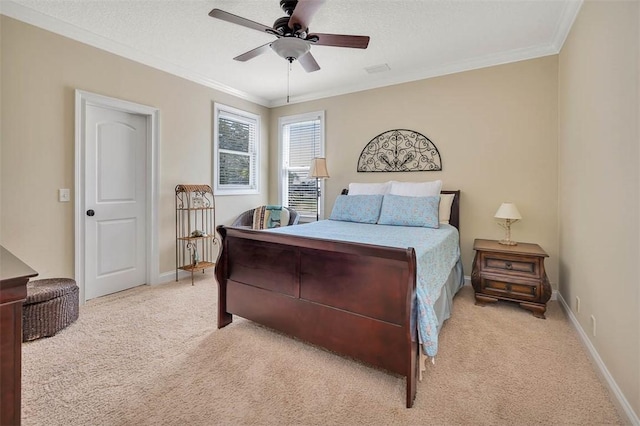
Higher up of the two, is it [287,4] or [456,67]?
[456,67]

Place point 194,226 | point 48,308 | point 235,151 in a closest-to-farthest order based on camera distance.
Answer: point 48,308, point 194,226, point 235,151

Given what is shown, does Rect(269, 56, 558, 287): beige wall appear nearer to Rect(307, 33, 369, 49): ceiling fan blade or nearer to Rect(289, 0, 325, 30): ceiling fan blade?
Rect(307, 33, 369, 49): ceiling fan blade

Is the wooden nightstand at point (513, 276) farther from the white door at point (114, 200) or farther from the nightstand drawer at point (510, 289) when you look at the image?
the white door at point (114, 200)

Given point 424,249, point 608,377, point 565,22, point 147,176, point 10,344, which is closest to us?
point 10,344

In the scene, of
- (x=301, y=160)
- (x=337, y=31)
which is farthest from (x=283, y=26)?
(x=301, y=160)

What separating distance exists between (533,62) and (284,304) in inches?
144

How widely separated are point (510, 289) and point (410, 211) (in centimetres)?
123

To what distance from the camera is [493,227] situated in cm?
361

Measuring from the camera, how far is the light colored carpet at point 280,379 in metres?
1.60

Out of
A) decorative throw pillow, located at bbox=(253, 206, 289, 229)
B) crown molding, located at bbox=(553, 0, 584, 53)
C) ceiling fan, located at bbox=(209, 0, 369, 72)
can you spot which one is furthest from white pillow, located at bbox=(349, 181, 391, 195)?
crown molding, located at bbox=(553, 0, 584, 53)

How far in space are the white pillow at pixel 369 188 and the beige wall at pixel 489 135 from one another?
262 mm

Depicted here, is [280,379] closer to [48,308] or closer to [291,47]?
[48,308]

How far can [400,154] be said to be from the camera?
4.18 m

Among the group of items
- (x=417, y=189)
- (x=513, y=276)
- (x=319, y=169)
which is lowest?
(x=513, y=276)
